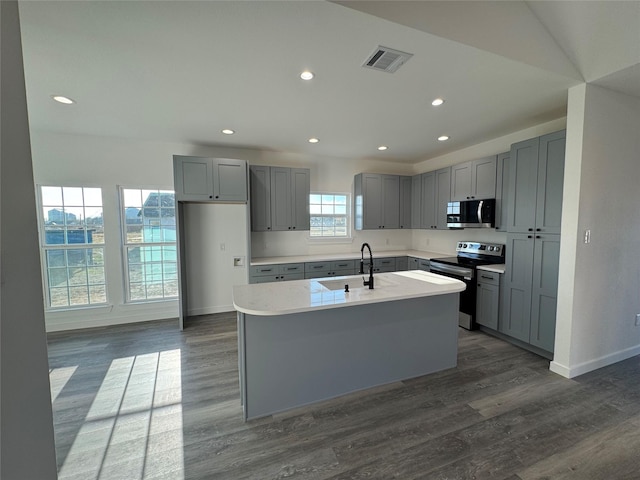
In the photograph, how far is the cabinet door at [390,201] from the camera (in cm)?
495

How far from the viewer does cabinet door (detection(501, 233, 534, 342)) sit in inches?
117

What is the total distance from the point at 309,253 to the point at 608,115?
3987mm

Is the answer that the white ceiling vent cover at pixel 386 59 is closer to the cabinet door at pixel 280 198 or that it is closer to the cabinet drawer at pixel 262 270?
the cabinet door at pixel 280 198

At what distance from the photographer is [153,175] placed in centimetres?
396

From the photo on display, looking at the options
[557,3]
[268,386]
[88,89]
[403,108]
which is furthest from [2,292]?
[557,3]

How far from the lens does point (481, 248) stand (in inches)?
157

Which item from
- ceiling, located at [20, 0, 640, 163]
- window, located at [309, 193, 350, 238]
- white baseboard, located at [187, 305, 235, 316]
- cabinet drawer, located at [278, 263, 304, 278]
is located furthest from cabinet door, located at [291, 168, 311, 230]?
white baseboard, located at [187, 305, 235, 316]

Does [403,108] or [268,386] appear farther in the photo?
[403,108]

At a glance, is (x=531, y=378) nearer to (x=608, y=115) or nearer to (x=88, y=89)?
(x=608, y=115)

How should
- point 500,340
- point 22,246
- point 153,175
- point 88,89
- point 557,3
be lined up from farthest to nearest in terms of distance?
point 153,175
point 500,340
point 88,89
point 557,3
point 22,246

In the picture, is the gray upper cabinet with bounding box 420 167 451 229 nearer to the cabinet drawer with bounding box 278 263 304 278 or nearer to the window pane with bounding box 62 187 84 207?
the cabinet drawer with bounding box 278 263 304 278

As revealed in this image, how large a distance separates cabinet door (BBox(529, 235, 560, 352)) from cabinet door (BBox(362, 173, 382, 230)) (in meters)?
2.46

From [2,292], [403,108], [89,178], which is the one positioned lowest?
[2,292]

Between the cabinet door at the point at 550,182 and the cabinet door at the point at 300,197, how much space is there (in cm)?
303
